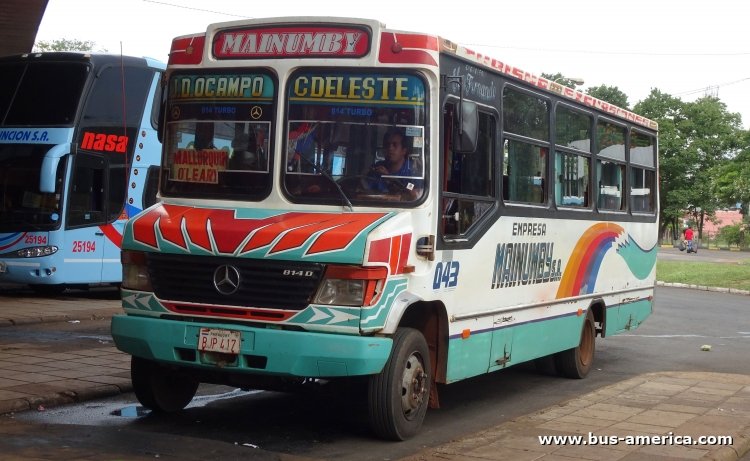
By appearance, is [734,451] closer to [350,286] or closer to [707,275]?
[350,286]

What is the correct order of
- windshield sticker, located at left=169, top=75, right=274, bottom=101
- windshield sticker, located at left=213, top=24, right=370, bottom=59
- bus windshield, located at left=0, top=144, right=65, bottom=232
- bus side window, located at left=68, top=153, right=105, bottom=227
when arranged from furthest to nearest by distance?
bus side window, located at left=68, top=153, right=105, bottom=227
bus windshield, located at left=0, top=144, right=65, bottom=232
windshield sticker, located at left=169, top=75, right=274, bottom=101
windshield sticker, located at left=213, top=24, right=370, bottom=59

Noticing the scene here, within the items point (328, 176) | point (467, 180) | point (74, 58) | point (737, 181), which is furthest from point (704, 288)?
point (328, 176)

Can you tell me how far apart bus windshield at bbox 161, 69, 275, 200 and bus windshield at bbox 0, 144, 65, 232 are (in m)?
9.43

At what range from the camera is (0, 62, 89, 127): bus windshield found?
667 inches

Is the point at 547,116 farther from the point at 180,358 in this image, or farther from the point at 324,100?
the point at 180,358

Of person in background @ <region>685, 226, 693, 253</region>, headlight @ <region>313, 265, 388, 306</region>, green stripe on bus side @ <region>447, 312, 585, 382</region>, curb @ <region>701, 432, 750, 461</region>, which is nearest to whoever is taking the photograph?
headlight @ <region>313, 265, 388, 306</region>

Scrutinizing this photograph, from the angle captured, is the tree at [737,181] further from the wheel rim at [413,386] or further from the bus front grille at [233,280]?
the bus front grille at [233,280]

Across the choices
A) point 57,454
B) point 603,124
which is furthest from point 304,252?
point 603,124

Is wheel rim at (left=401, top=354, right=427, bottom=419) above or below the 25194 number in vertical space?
below

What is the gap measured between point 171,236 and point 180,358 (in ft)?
2.91

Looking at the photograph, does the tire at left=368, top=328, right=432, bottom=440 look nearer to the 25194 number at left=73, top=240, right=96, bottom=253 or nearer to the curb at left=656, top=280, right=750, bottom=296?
the 25194 number at left=73, top=240, right=96, bottom=253

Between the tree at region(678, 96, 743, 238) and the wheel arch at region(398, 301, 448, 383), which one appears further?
the tree at region(678, 96, 743, 238)

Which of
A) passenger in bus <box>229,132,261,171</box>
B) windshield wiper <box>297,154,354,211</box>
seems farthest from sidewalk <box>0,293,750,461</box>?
passenger in bus <box>229,132,261,171</box>

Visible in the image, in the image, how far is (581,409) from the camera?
8977 mm
